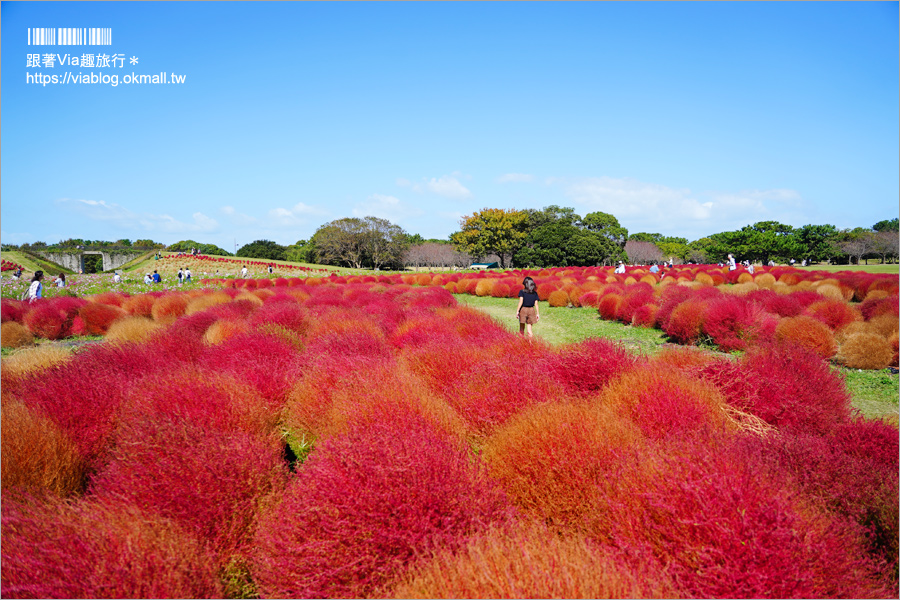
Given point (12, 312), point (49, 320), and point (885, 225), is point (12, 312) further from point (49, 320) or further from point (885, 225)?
point (885, 225)

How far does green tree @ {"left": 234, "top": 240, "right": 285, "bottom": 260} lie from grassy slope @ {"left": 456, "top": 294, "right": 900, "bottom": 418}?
2076 inches

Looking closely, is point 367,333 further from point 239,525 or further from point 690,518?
point 690,518

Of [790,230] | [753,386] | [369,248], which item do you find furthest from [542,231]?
[753,386]

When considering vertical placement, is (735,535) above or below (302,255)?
below

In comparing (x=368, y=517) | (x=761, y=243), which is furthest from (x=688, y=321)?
(x=761, y=243)

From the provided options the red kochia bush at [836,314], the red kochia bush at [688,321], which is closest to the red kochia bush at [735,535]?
the red kochia bush at [688,321]

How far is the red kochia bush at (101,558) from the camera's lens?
1.96m

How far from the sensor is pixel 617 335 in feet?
39.3

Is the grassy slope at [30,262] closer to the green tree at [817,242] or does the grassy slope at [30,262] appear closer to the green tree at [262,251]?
the green tree at [262,251]

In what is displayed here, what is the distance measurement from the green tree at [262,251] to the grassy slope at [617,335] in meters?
52.7

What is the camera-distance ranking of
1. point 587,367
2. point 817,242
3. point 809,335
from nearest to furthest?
point 587,367
point 809,335
point 817,242

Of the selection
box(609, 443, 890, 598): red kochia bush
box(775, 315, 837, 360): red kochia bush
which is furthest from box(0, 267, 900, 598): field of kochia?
box(775, 315, 837, 360): red kochia bush

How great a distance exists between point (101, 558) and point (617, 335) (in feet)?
38.4

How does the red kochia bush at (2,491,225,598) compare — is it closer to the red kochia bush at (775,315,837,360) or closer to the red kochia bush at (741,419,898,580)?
the red kochia bush at (741,419,898,580)
